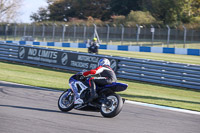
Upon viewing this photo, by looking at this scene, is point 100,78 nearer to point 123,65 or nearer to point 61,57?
point 123,65

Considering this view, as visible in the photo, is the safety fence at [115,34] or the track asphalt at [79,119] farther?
the safety fence at [115,34]

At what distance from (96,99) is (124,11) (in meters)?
65.9

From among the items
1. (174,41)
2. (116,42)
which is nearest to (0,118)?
(174,41)

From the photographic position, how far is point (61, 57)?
20.7 meters

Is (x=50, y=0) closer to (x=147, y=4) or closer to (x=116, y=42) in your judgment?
(x=147, y=4)

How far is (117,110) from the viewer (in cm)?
826

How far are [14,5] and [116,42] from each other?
31931 millimetres

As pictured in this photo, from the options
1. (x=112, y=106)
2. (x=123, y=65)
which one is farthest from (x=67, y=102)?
(x=123, y=65)

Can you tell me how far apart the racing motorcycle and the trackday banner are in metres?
8.79

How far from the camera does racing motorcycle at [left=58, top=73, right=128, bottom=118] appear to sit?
839cm

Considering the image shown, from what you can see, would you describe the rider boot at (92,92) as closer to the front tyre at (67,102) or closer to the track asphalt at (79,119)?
the track asphalt at (79,119)

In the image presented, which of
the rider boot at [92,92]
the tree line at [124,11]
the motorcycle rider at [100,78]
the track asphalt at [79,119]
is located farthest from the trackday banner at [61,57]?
the tree line at [124,11]

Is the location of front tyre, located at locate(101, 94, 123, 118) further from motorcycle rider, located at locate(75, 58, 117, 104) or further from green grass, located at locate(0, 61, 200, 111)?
green grass, located at locate(0, 61, 200, 111)

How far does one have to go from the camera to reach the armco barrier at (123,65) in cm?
1565
